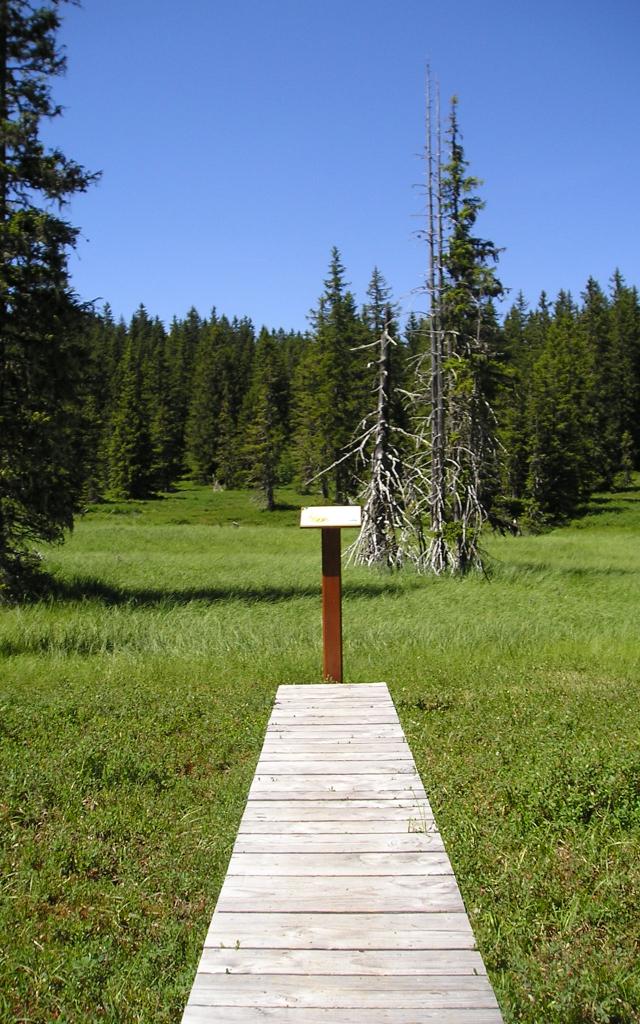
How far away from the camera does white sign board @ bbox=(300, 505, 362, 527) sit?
756cm

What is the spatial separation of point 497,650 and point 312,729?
472 centimetres

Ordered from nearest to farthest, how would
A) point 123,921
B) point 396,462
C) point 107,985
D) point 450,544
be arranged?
point 107,985, point 123,921, point 450,544, point 396,462

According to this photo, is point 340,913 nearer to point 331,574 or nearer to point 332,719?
point 332,719

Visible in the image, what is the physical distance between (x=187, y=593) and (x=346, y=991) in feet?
46.6

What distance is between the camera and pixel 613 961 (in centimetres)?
332

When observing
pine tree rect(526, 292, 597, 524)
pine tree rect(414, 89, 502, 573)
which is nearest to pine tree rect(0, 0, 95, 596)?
pine tree rect(414, 89, 502, 573)

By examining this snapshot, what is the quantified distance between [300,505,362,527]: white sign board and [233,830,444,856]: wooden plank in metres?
3.69

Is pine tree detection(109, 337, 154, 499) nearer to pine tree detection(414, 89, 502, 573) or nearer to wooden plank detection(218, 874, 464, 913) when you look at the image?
pine tree detection(414, 89, 502, 573)

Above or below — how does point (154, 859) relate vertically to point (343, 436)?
below

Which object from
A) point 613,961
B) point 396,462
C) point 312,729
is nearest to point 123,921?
point 613,961

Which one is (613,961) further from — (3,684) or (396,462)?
(396,462)

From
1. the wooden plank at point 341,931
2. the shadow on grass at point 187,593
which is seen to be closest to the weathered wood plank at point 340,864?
the wooden plank at point 341,931

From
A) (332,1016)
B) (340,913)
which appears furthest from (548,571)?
(332,1016)

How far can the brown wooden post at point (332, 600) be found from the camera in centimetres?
805
